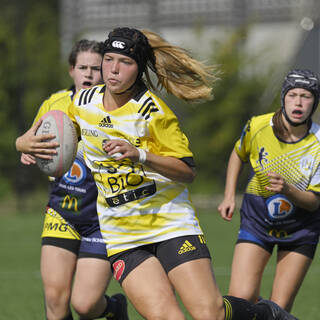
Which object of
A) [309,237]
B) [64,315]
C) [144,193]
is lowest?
[64,315]

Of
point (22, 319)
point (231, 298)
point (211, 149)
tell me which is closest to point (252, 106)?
point (211, 149)

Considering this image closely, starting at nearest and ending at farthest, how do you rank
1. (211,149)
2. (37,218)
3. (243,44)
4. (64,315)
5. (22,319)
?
(64,315) < (22,319) < (37,218) < (211,149) < (243,44)

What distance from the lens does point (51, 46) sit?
2238cm

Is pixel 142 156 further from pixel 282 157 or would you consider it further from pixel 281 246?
pixel 281 246

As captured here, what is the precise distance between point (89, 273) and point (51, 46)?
17293mm

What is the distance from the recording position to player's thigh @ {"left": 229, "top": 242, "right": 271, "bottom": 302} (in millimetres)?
5732

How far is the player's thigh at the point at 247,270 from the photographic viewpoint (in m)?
5.73

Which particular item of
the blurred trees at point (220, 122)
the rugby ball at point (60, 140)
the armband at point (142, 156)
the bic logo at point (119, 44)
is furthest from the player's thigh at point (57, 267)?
the blurred trees at point (220, 122)

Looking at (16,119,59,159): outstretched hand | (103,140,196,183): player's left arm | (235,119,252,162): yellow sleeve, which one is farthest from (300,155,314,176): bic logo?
(16,119,59,159): outstretched hand

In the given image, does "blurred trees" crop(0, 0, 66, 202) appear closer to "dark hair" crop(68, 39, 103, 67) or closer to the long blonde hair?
"dark hair" crop(68, 39, 103, 67)

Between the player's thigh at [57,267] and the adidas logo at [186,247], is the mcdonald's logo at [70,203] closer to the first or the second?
the player's thigh at [57,267]

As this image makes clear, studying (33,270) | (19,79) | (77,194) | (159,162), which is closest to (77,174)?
(77,194)

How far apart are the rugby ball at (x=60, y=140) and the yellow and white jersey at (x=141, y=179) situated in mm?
237

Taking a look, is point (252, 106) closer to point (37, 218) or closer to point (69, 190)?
point (37, 218)
